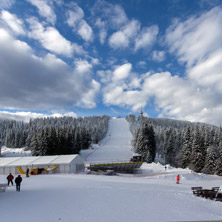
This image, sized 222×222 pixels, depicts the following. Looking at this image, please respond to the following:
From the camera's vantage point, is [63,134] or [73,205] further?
[63,134]

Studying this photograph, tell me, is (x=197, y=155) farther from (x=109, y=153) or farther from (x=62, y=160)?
(x=109, y=153)

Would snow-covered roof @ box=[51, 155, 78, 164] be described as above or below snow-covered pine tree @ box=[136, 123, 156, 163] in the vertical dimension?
below

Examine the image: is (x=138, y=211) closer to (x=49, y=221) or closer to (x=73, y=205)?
(x=73, y=205)

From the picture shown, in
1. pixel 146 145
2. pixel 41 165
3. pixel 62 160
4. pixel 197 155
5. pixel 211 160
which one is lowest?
pixel 41 165

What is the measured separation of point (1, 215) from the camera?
853 cm

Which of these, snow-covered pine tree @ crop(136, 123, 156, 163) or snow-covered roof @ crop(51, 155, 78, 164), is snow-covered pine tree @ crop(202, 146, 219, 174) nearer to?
snow-covered pine tree @ crop(136, 123, 156, 163)

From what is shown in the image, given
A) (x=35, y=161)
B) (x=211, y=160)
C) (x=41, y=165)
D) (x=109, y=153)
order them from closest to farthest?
(x=41, y=165) → (x=35, y=161) → (x=211, y=160) → (x=109, y=153)

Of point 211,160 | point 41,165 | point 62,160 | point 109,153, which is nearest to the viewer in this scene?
point 41,165

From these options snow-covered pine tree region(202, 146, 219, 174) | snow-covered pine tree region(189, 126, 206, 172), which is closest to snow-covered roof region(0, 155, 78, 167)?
snow-covered pine tree region(189, 126, 206, 172)

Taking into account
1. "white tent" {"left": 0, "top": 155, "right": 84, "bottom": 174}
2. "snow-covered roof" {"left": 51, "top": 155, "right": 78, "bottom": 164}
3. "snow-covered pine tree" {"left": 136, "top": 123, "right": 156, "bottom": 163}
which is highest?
"snow-covered pine tree" {"left": 136, "top": 123, "right": 156, "bottom": 163}

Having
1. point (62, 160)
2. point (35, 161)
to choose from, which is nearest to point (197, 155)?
point (62, 160)

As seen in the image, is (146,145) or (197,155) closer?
(197,155)

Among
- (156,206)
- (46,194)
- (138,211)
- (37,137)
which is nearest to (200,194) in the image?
(156,206)

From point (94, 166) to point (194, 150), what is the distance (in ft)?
80.4
